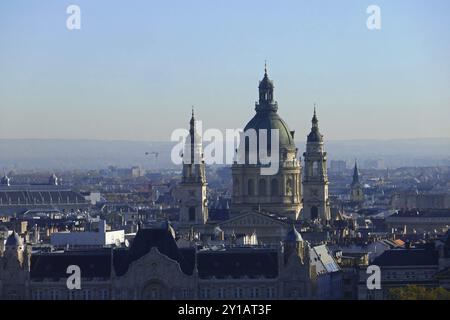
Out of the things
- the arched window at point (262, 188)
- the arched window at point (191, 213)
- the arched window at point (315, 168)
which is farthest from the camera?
the arched window at point (315, 168)

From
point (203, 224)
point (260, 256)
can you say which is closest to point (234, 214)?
point (203, 224)

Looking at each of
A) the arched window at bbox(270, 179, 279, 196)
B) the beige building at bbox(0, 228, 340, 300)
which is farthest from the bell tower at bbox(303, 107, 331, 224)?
the beige building at bbox(0, 228, 340, 300)

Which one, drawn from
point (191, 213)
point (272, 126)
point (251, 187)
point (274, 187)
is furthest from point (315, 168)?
point (191, 213)

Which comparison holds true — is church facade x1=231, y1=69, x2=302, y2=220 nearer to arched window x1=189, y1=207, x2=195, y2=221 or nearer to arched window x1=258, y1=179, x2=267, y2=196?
arched window x1=258, y1=179, x2=267, y2=196

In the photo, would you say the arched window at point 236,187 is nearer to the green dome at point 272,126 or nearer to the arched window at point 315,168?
the green dome at point 272,126

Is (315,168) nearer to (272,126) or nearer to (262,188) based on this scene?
(262,188)

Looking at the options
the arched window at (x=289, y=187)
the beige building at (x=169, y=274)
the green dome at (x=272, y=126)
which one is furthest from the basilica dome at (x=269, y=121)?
the beige building at (x=169, y=274)

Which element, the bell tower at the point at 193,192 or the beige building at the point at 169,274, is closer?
the beige building at the point at 169,274
